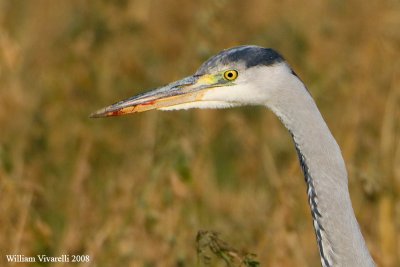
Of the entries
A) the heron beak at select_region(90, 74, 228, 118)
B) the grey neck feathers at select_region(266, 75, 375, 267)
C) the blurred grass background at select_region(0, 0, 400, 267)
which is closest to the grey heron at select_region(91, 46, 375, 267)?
the grey neck feathers at select_region(266, 75, 375, 267)

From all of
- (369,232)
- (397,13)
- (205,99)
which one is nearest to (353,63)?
(397,13)

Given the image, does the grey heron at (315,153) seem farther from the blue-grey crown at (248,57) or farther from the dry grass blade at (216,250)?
the dry grass blade at (216,250)

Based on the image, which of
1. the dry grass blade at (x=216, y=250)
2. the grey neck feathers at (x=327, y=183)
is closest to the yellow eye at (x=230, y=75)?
the grey neck feathers at (x=327, y=183)

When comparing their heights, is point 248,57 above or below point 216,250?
above

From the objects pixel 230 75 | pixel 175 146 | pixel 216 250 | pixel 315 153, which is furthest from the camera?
pixel 175 146

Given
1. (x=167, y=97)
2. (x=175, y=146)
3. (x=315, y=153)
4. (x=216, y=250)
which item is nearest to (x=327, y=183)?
(x=315, y=153)

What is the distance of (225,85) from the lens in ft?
11.4

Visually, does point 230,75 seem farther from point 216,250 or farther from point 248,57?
point 216,250

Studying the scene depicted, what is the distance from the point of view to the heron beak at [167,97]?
11.5ft

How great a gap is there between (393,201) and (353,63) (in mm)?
1348

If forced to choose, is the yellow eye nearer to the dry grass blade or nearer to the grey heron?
the grey heron

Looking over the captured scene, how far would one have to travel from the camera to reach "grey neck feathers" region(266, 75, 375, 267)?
10.5ft

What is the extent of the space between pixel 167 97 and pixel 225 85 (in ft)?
0.68

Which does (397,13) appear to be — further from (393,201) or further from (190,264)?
(190,264)
